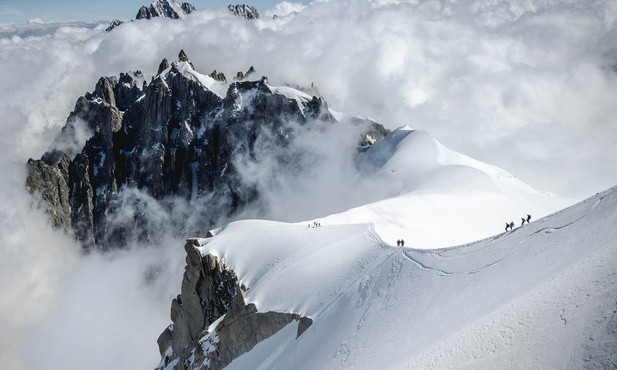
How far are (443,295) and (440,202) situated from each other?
40.9 meters

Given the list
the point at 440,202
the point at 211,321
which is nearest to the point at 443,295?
the point at 211,321

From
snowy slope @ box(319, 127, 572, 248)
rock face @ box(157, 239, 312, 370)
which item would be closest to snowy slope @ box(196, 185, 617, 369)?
rock face @ box(157, 239, 312, 370)

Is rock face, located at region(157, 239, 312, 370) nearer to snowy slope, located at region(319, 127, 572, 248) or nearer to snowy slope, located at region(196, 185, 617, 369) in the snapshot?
snowy slope, located at region(196, 185, 617, 369)

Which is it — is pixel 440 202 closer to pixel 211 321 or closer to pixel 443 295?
pixel 211 321

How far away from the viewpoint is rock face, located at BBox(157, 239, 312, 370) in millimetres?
48094

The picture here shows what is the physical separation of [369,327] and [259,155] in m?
152

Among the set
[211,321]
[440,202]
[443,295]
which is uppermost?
[440,202]

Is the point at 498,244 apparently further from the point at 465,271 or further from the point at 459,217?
the point at 459,217

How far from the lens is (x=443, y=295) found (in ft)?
107

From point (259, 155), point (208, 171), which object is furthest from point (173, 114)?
point (259, 155)

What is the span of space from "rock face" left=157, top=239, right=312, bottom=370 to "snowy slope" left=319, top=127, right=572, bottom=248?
15571mm

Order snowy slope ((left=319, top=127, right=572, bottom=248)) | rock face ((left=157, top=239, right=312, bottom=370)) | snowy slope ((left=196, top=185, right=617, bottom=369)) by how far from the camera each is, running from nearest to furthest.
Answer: snowy slope ((left=196, top=185, right=617, bottom=369)) < rock face ((left=157, top=239, right=312, bottom=370)) < snowy slope ((left=319, top=127, right=572, bottom=248))

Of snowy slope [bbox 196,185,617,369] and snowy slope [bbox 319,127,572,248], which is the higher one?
snowy slope [bbox 319,127,572,248]

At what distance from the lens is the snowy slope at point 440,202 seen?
6123 centimetres
